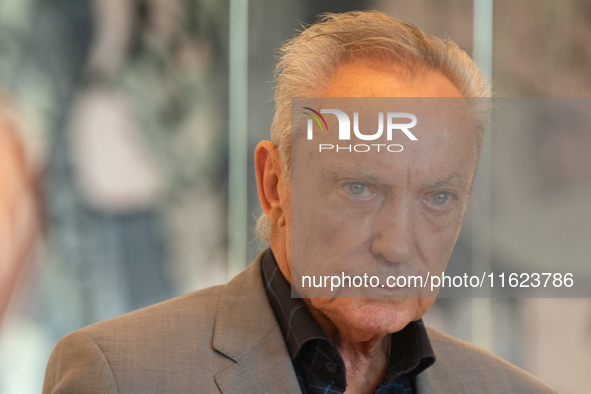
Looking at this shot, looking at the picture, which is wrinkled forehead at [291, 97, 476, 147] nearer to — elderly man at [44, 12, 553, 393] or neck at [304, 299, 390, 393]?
elderly man at [44, 12, 553, 393]

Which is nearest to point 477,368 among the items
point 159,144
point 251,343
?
point 251,343

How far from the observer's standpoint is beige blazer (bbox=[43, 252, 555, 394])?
0.93m

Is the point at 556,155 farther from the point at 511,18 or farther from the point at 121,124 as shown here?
the point at 121,124

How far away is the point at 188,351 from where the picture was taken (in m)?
0.98

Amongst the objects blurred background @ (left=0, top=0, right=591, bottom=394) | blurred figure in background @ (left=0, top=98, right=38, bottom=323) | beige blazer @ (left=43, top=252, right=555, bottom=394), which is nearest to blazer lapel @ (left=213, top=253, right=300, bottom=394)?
beige blazer @ (left=43, top=252, right=555, bottom=394)

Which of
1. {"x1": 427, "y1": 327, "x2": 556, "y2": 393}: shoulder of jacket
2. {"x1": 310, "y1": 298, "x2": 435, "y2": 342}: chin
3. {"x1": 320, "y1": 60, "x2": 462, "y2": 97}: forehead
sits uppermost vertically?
{"x1": 320, "y1": 60, "x2": 462, "y2": 97}: forehead

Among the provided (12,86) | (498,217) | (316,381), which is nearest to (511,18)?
(498,217)

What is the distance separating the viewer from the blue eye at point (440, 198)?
39.2 inches

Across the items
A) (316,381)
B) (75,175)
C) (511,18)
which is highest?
(511,18)

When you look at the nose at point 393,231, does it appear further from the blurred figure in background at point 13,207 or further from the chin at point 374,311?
the blurred figure in background at point 13,207

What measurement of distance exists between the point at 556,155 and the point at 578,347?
57cm

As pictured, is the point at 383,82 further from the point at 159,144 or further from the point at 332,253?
the point at 159,144

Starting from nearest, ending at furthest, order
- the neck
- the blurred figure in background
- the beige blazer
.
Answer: the beige blazer < the neck < the blurred figure in background

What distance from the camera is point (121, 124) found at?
1.98 m
